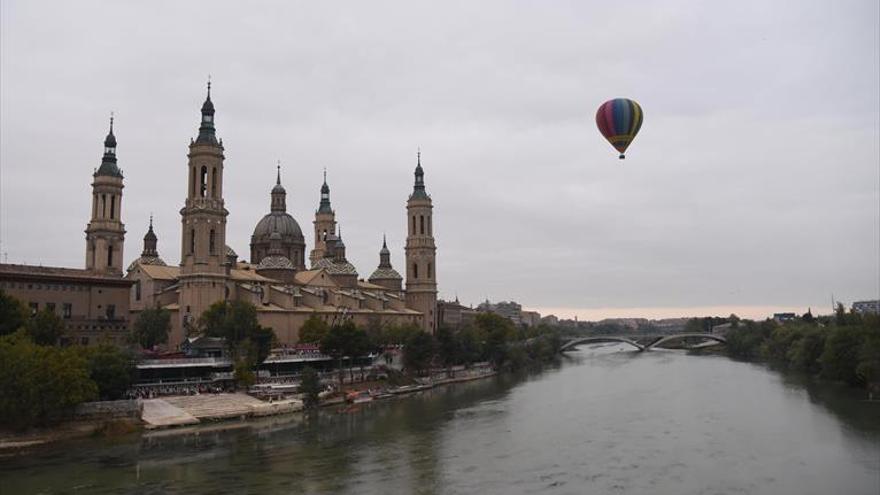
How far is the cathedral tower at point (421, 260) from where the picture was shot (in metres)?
95.5

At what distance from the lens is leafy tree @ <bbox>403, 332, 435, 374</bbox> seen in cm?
7044

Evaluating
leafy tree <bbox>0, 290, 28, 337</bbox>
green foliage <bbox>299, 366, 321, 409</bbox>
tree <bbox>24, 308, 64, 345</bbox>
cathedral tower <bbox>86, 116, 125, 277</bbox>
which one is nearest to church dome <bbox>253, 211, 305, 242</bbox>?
cathedral tower <bbox>86, 116, 125, 277</bbox>

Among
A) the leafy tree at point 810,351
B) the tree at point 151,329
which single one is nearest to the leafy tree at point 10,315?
the tree at point 151,329

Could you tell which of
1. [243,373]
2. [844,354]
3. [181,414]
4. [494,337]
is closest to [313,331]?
[243,373]

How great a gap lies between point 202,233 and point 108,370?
838 inches

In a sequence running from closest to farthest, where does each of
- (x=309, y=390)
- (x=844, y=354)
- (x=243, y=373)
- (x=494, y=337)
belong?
(x=243, y=373) → (x=309, y=390) → (x=844, y=354) → (x=494, y=337)

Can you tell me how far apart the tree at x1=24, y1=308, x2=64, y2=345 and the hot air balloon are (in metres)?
35.2

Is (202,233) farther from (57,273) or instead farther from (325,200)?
(325,200)

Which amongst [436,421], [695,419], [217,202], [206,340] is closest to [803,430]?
[695,419]

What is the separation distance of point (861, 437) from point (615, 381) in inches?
1399

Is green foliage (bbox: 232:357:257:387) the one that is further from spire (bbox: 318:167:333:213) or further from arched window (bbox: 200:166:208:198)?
spire (bbox: 318:167:333:213)

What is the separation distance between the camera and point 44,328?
4609 centimetres

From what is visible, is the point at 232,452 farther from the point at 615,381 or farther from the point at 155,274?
the point at 615,381

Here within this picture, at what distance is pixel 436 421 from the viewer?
45.3 metres
